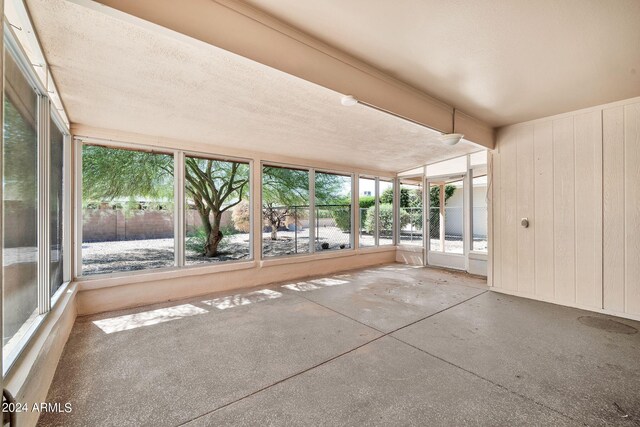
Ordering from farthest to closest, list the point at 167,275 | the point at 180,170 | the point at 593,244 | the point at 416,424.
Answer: the point at 180,170 < the point at 167,275 < the point at 593,244 < the point at 416,424

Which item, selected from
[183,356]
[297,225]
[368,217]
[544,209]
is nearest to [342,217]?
[368,217]

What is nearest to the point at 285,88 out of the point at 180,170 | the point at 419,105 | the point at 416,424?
the point at 419,105

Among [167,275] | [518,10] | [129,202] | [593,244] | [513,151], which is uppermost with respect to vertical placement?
[518,10]

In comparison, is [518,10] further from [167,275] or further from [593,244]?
[167,275]

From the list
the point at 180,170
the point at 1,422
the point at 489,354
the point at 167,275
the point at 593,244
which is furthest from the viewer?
the point at 180,170

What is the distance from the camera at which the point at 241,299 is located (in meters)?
3.96

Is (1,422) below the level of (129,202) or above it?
below

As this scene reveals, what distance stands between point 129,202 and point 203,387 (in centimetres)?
355

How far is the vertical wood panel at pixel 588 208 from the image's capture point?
11.3 ft

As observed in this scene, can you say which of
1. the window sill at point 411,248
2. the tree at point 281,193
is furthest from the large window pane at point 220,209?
the window sill at point 411,248

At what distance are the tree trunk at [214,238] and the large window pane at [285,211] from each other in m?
0.92

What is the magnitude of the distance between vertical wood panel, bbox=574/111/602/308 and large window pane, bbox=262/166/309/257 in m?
4.38

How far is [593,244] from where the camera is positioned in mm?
3467

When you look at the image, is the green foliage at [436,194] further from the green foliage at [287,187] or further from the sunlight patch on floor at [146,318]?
the sunlight patch on floor at [146,318]
